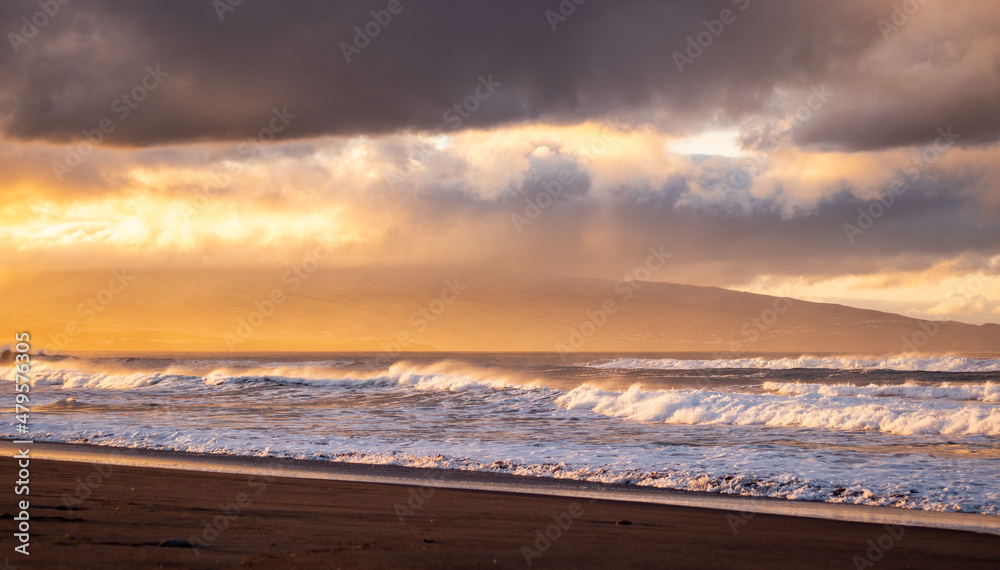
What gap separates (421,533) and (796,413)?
16.2 metres

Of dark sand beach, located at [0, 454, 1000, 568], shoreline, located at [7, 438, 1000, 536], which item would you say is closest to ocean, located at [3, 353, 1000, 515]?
shoreline, located at [7, 438, 1000, 536]

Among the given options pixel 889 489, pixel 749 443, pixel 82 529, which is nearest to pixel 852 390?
pixel 749 443

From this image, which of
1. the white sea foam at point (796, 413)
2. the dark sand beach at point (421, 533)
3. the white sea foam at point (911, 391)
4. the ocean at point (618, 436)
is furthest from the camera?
the white sea foam at point (911, 391)

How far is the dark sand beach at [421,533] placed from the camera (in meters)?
6.35

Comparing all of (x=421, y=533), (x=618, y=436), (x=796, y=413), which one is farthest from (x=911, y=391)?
(x=421, y=533)

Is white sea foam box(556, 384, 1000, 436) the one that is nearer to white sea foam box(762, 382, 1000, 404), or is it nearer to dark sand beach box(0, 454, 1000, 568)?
dark sand beach box(0, 454, 1000, 568)

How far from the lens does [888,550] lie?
738cm

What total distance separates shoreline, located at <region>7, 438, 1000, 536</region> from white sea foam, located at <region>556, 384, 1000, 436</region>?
9.67m

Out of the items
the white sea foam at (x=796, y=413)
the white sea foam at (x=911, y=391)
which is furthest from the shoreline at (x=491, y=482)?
the white sea foam at (x=911, y=391)

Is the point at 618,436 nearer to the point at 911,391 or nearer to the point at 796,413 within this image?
the point at 796,413

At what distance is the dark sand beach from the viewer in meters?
6.35

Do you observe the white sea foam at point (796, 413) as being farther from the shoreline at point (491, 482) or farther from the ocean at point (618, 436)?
the shoreline at point (491, 482)

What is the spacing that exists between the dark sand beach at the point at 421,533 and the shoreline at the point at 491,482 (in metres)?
0.49

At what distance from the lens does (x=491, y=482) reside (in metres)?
11.5
